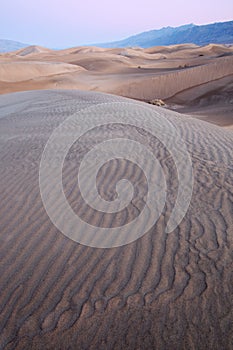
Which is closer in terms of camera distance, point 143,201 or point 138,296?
point 138,296

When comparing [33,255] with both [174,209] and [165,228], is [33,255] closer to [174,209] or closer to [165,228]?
[165,228]

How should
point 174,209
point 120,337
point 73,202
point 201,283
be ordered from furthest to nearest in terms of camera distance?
1. point 73,202
2. point 174,209
3. point 201,283
4. point 120,337

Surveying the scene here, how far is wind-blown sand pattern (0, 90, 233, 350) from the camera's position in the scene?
96.7 inches

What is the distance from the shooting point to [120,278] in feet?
9.59

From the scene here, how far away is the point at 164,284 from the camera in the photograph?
9.21 feet

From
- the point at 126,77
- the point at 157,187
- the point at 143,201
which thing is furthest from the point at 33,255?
the point at 126,77

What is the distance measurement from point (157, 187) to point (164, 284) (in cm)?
167

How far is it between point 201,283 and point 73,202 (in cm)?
192

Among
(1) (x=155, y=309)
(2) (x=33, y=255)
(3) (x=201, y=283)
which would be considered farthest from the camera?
(2) (x=33, y=255)

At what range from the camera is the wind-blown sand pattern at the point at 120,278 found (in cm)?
246

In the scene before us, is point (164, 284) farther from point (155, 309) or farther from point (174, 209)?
point (174, 209)

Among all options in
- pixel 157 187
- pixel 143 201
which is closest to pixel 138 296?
pixel 143 201

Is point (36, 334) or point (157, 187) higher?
point (157, 187)

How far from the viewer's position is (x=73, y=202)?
13.5 ft
